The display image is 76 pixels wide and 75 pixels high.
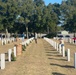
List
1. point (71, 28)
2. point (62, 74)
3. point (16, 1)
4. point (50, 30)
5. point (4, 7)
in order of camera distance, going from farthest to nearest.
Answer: point (50, 30) → point (71, 28) → point (16, 1) → point (4, 7) → point (62, 74)

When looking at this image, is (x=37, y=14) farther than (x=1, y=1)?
Yes

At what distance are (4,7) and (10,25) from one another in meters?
6.70

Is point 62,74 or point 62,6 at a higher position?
point 62,6

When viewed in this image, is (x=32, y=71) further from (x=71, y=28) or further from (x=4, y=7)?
(x=71, y=28)

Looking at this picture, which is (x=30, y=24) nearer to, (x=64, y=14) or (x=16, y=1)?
(x=16, y=1)

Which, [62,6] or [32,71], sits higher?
[62,6]

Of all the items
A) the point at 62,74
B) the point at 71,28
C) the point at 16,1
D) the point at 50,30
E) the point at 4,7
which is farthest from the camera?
the point at 50,30

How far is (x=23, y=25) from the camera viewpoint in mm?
109875

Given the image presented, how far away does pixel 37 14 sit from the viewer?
107688mm

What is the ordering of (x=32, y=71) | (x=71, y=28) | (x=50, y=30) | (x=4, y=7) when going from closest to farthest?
(x=32, y=71) → (x=4, y=7) → (x=71, y=28) → (x=50, y=30)

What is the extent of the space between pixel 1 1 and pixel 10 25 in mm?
8654

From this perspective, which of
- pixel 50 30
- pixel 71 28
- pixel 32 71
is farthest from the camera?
pixel 50 30

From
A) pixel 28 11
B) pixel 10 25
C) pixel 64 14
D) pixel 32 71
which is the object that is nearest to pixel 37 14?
pixel 28 11

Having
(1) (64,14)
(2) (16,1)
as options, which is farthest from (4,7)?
(1) (64,14)
